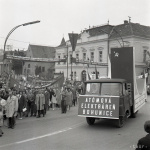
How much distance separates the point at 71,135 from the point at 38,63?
240 feet

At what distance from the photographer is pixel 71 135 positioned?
10438 mm

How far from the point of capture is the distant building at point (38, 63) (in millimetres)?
80125

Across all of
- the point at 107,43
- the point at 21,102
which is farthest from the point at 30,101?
the point at 107,43

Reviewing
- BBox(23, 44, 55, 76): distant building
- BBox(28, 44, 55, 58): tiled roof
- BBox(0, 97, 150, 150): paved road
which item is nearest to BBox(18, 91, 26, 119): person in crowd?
BBox(0, 97, 150, 150): paved road

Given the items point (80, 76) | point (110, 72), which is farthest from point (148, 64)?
point (110, 72)

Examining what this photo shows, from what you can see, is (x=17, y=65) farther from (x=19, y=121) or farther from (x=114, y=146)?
(x=114, y=146)

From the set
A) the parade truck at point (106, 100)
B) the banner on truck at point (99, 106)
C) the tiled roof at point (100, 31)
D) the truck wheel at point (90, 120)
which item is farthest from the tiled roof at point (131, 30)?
the banner on truck at point (99, 106)

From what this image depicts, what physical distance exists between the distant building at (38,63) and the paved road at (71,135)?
6360cm

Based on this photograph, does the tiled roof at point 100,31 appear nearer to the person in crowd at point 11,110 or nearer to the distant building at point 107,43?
the distant building at point 107,43

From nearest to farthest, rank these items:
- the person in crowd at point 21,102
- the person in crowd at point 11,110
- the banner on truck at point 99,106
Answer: the banner on truck at point 99,106 < the person in crowd at point 11,110 < the person in crowd at point 21,102

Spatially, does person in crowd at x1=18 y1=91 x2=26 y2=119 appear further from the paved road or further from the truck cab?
the truck cab

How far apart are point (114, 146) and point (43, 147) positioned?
2405mm

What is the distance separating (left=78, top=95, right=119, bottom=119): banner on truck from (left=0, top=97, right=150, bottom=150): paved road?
0.69 metres

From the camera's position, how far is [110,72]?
14.8 meters
